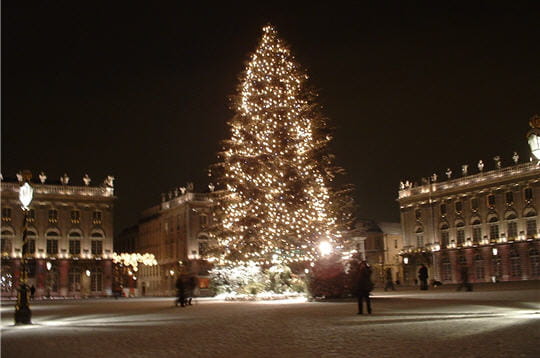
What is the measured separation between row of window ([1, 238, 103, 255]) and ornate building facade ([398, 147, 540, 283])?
3491 centimetres

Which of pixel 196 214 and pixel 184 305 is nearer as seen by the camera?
pixel 184 305

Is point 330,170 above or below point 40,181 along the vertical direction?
below

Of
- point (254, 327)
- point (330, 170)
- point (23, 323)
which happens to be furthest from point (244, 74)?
point (254, 327)

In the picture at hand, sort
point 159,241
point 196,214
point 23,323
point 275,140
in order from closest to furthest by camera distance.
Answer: point 23,323
point 275,140
point 196,214
point 159,241

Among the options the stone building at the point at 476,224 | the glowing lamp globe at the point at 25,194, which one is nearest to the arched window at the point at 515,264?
the stone building at the point at 476,224

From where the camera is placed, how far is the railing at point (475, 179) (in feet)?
240

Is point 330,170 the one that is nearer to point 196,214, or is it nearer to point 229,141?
point 229,141

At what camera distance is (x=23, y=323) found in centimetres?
1902

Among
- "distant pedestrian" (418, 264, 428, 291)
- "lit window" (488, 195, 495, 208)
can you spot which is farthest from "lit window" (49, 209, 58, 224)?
"lit window" (488, 195, 495, 208)

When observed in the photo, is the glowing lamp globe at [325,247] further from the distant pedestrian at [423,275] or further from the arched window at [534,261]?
the arched window at [534,261]

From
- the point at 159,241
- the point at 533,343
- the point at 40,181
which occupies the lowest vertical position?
the point at 533,343

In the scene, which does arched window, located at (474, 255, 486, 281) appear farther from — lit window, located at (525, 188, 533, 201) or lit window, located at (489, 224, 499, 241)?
lit window, located at (525, 188, 533, 201)

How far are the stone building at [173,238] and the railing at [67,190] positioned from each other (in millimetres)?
9444

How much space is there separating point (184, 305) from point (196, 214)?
169 ft
